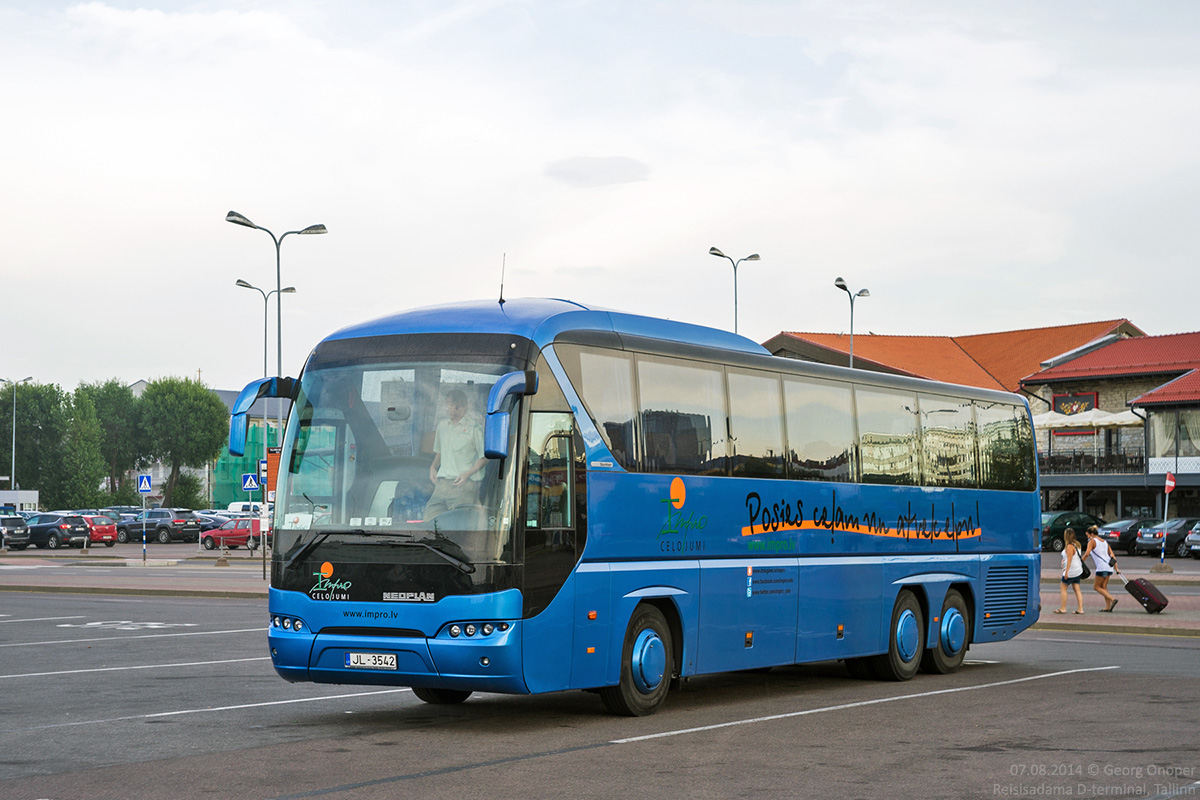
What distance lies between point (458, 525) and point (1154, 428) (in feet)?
202

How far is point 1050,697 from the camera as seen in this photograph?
13.6 metres

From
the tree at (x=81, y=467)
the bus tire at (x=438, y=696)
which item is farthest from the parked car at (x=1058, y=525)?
the tree at (x=81, y=467)

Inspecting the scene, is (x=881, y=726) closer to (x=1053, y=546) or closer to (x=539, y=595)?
(x=539, y=595)

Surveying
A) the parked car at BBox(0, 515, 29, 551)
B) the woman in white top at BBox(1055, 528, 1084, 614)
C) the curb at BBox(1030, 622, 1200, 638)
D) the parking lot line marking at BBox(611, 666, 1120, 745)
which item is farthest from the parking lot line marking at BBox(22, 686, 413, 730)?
the parked car at BBox(0, 515, 29, 551)

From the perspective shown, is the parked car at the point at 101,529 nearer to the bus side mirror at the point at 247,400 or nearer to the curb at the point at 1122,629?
the curb at the point at 1122,629

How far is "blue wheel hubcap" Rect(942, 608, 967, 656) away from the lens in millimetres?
16641

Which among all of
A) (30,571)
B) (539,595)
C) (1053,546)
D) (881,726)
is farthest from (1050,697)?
(1053,546)

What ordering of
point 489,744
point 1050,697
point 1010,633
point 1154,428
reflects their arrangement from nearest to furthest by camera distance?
point 489,744 < point 1050,697 < point 1010,633 < point 1154,428

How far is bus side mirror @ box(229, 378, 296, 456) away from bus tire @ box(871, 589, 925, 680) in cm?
730

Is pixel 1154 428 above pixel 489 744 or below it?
above

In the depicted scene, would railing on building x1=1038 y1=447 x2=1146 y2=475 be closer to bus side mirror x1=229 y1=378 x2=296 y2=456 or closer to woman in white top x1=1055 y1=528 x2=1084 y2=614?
woman in white top x1=1055 y1=528 x2=1084 y2=614

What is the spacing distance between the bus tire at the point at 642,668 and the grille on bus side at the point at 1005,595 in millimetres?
6760

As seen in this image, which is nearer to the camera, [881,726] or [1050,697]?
[881,726]

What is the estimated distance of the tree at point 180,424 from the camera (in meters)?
121
